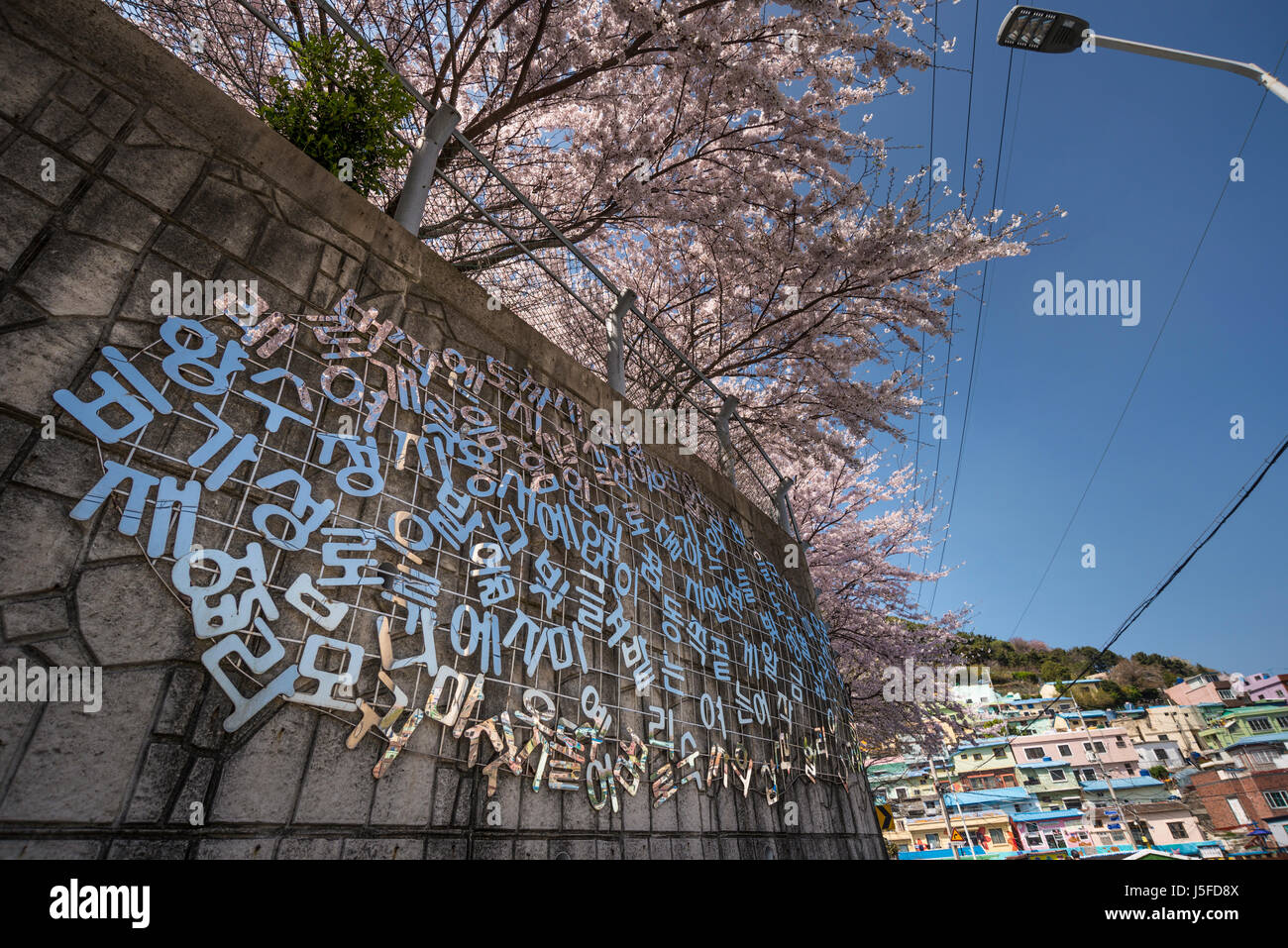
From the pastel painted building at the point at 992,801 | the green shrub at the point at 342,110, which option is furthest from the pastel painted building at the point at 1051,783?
the green shrub at the point at 342,110

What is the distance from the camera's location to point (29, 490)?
151 centimetres

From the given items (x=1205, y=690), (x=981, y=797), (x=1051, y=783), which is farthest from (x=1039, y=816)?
(x=1205, y=690)

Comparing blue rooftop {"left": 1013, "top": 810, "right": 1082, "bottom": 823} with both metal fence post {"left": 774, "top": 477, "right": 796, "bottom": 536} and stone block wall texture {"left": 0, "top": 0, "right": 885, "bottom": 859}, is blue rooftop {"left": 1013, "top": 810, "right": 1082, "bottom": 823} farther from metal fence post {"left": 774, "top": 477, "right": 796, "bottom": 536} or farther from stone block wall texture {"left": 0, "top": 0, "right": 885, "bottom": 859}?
stone block wall texture {"left": 0, "top": 0, "right": 885, "bottom": 859}

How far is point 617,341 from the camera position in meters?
4.60

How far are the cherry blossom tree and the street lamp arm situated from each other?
1.99m

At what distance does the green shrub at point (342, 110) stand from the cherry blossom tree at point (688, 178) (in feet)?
3.02

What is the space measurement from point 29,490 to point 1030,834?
52783mm

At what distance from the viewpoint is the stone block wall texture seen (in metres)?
1.41

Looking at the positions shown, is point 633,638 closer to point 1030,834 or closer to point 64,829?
point 64,829

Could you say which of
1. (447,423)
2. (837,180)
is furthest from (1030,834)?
(447,423)

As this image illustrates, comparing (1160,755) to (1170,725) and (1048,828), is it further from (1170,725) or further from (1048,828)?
(1048,828)

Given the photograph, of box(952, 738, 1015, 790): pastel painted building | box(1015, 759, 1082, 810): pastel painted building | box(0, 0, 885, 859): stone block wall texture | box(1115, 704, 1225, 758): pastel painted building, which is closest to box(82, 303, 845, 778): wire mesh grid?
box(0, 0, 885, 859): stone block wall texture

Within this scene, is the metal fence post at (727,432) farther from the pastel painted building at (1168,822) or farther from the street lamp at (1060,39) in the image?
the pastel painted building at (1168,822)
